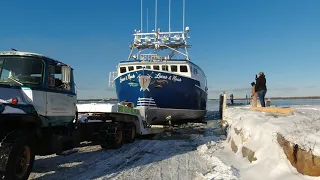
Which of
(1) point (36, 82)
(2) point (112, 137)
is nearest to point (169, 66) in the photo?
(2) point (112, 137)

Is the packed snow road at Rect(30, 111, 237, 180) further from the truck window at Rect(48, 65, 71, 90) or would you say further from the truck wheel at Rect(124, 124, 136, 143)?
the truck window at Rect(48, 65, 71, 90)

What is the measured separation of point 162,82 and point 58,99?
44.4 feet

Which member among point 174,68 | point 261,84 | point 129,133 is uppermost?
point 174,68

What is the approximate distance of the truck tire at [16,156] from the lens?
16.8 feet

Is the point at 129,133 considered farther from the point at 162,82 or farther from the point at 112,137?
the point at 162,82

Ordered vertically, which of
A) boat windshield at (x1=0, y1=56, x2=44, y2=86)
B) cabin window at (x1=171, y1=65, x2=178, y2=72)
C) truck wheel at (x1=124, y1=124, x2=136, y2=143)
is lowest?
truck wheel at (x1=124, y1=124, x2=136, y2=143)

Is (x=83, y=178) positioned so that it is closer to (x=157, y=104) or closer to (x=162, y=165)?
(x=162, y=165)

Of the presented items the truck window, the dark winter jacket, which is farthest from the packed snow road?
the dark winter jacket

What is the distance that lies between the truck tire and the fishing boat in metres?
14.0

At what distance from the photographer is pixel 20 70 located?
6.46 m

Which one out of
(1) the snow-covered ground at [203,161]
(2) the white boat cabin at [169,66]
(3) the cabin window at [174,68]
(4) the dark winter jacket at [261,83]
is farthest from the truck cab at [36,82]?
(3) the cabin window at [174,68]

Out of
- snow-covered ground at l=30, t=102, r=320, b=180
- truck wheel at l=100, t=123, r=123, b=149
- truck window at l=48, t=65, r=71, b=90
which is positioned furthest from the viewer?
truck wheel at l=100, t=123, r=123, b=149

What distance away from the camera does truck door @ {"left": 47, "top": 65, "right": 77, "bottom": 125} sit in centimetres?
694

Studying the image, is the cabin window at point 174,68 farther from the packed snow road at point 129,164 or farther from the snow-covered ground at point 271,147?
the snow-covered ground at point 271,147
